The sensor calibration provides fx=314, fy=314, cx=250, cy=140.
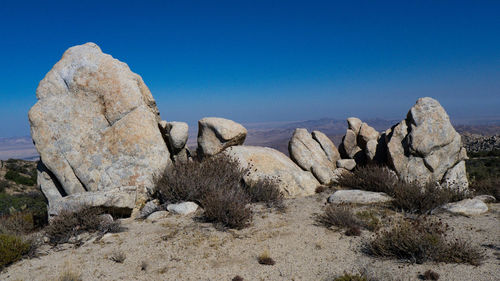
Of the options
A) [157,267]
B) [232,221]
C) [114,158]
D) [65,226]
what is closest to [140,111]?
[114,158]

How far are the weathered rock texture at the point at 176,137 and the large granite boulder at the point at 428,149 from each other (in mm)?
7587

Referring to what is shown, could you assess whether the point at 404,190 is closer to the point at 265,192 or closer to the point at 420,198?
the point at 420,198

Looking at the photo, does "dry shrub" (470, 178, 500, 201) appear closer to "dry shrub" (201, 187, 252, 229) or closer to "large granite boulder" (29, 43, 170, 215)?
→ "dry shrub" (201, 187, 252, 229)

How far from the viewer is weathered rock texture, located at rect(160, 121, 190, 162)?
11.3 m

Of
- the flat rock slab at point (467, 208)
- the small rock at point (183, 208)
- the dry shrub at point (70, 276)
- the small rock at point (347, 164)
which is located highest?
the small rock at point (347, 164)

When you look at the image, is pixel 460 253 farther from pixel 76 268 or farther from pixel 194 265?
pixel 76 268

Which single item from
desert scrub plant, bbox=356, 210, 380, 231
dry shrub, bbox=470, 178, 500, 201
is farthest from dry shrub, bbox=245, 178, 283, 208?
dry shrub, bbox=470, 178, 500, 201

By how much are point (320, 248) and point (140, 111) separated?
7578mm

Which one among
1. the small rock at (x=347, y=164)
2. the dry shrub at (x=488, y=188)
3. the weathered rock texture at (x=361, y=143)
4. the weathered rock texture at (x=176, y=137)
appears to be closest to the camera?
the dry shrub at (x=488, y=188)

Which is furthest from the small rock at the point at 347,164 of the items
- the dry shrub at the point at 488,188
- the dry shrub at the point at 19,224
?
the dry shrub at the point at 19,224

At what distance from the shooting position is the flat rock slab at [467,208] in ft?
28.9

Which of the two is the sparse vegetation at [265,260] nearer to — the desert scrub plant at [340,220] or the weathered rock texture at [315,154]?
the desert scrub plant at [340,220]

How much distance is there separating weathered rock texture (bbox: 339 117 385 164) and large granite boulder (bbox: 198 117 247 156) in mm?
5065

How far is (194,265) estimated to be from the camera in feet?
20.0
